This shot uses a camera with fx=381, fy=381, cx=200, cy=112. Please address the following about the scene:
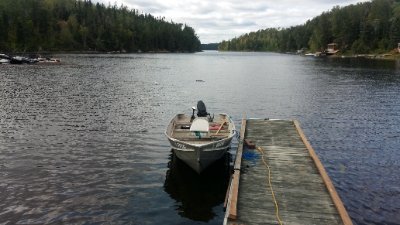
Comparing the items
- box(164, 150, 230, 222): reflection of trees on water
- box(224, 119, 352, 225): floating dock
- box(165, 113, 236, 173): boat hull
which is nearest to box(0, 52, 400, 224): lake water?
box(164, 150, 230, 222): reflection of trees on water

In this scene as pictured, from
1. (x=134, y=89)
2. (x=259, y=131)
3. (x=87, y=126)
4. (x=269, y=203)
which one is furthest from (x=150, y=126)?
(x=134, y=89)

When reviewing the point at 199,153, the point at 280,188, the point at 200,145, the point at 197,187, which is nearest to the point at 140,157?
the point at 199,153

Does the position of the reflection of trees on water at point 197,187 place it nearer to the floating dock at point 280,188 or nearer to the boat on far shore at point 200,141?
the boat on far shore at point 200,141

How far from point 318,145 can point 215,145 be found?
11.0 m

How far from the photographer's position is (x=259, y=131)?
27609 millimetres

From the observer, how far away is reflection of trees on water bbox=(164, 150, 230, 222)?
1764 cm

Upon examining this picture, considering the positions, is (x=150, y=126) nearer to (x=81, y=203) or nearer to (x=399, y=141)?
(x=81, y=203)

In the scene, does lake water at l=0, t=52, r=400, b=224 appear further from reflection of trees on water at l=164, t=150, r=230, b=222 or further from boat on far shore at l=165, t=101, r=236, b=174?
boat on far shore at l=165, t=101, r=236, b=174

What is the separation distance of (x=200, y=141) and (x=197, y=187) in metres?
3.21

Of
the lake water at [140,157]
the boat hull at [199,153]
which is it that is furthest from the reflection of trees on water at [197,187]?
the boat hull at [199,153]

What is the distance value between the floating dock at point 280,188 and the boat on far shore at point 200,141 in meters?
1.22

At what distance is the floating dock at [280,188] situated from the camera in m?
14.3

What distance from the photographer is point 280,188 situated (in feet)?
55.7

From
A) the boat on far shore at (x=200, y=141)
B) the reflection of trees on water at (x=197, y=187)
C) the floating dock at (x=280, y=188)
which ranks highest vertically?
the boat on far shore at (x=200, y=141)
